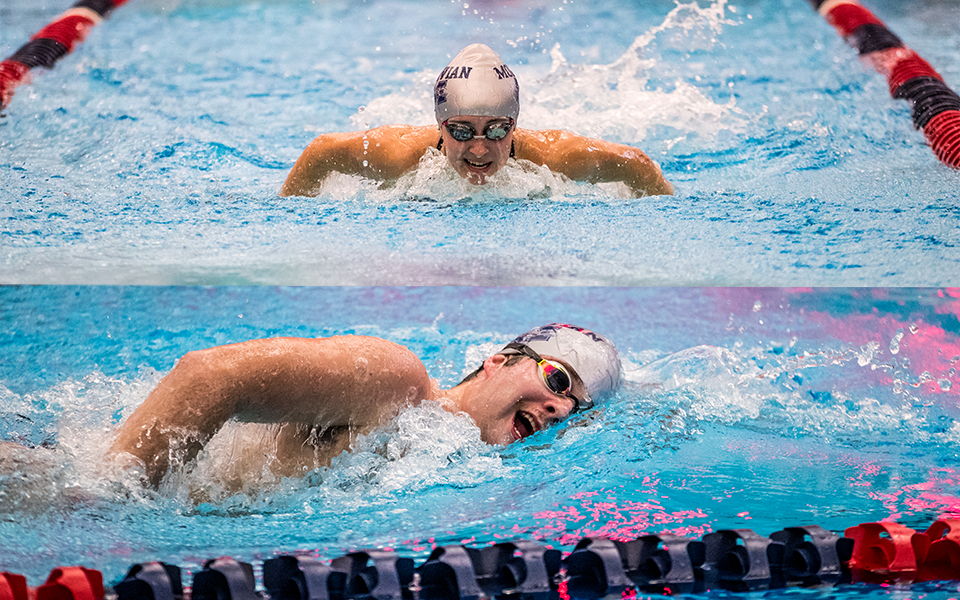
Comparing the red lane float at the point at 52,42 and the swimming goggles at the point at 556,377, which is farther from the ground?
the red lane float at the point at 52,42

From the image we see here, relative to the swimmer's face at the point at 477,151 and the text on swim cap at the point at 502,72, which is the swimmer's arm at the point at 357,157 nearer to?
the swimmer's face at the point at 477,151

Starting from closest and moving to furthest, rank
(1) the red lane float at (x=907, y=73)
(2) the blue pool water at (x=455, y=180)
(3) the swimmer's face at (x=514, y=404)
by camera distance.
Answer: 1. (3) the swimmer's face at (x=514, y=404)
2. (2) the blue pool water at (x=455, y=180)
3. (1) the red lane float at (x=907, y=73)

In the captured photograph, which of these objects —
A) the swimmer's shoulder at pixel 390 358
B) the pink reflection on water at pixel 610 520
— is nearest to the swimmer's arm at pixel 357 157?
the swimmer's shoulder at pixel 390 358

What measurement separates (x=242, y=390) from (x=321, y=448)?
0.39m

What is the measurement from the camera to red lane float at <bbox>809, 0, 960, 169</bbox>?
4074 mm

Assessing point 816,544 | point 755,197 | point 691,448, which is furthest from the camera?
point 755,197

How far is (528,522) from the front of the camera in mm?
1962

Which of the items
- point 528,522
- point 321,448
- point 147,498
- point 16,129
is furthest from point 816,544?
point 16,129

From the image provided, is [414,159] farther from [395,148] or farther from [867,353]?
[867,353]

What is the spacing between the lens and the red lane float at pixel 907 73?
407cm

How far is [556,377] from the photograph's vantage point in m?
2.28

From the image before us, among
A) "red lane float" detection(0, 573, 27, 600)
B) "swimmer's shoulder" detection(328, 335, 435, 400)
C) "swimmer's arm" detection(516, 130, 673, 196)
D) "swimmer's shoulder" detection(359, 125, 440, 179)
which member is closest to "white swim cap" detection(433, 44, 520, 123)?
"swimmer's shoulder" detection(359, 125, 440, 179)

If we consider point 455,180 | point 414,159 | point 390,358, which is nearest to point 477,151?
point 455,180

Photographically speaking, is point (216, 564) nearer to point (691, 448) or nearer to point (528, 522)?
point (528, 522)
